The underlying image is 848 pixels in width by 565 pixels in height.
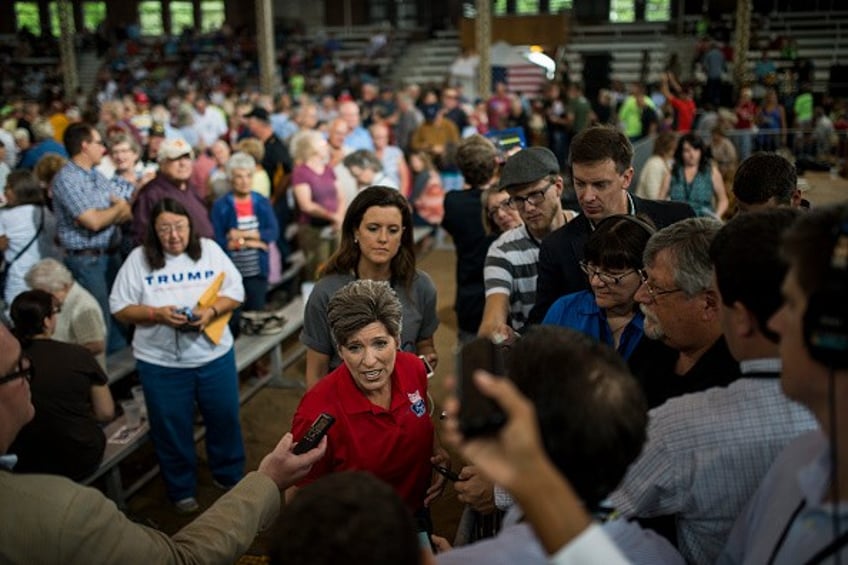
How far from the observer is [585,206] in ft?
10.1

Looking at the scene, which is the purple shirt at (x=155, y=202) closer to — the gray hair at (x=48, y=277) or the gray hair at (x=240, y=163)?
the gray hair at (x=240, y=163)

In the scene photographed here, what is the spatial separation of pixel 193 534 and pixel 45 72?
26.3 metres

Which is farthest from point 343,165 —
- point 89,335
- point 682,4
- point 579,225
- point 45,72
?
point 45,72

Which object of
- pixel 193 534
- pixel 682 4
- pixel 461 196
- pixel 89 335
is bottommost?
pixel 89 335

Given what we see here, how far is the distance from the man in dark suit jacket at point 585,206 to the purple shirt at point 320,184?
401cm

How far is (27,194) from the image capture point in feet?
18.1

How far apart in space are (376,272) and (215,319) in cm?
126

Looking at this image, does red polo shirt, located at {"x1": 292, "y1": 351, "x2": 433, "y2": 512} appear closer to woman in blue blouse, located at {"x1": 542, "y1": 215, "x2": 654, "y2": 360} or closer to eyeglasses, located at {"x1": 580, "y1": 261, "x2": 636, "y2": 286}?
woman in blue blouse, located at {"x1": 542, "y1": 215, "x2": 654, "y2": 360}

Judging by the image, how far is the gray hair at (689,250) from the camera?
1986 mm

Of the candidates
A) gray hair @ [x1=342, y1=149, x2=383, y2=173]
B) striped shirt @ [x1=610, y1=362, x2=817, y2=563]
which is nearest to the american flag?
gray hair @ [x1=342, y1=149, x2=383, y2=173]

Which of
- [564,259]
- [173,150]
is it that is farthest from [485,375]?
[173,150]

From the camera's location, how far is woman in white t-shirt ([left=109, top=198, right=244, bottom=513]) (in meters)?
4.09

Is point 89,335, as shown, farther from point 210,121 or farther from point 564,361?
point 210,121

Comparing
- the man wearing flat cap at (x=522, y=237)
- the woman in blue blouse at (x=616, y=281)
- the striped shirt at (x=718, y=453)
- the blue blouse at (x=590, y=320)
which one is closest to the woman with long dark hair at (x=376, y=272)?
the man wearing flat cap at (x=522, y=237)
